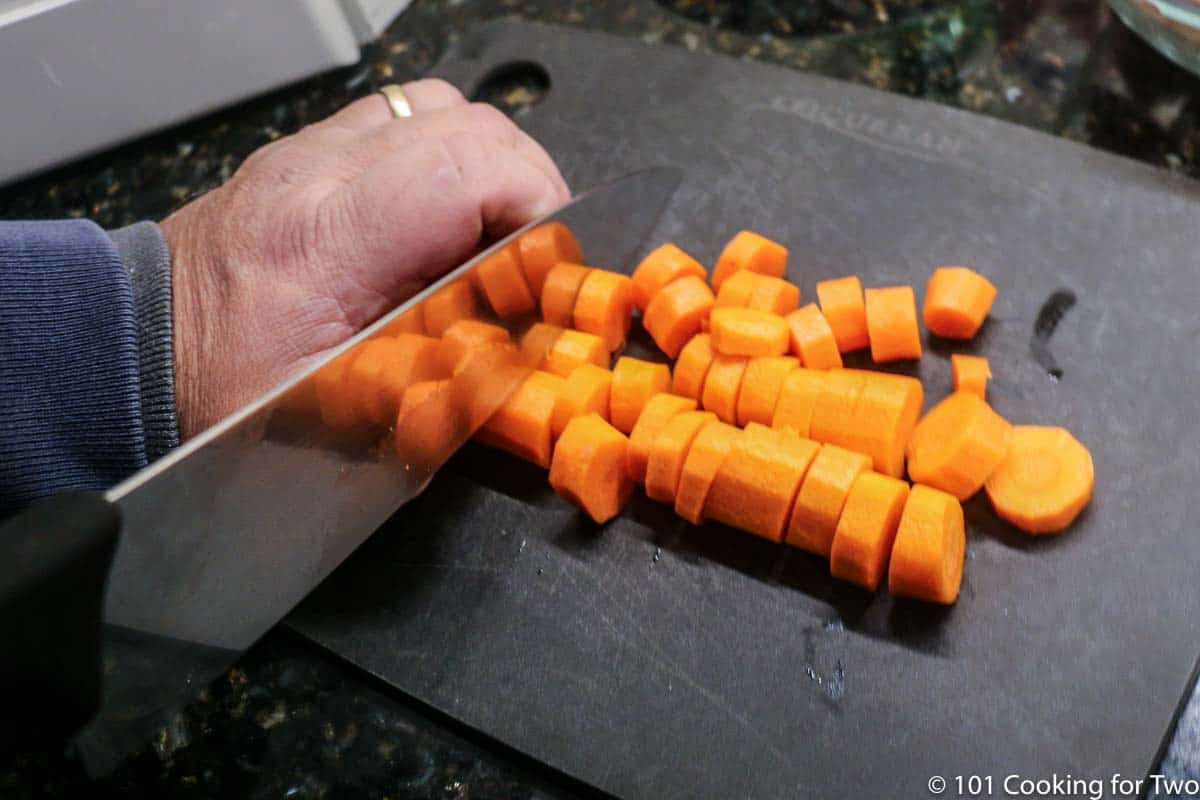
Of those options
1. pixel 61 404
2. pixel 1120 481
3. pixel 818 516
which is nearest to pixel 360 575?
pixel 61 404

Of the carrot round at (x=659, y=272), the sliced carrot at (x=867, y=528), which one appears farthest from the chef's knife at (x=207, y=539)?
the sliced carrot at (x=867, y=528)

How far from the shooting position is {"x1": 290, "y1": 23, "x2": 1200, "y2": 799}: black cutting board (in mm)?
1332

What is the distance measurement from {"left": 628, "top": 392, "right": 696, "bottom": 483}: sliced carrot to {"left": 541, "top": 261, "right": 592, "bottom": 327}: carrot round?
10.0 inches

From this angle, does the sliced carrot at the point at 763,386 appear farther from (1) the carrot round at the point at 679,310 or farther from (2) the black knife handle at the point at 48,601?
(2) the black knife handle at the point at 48,601

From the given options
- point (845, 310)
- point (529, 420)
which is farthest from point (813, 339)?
point (529, 420)

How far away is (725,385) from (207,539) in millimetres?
901

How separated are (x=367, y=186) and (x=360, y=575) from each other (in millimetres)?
694

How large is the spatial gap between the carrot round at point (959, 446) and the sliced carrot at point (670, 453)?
37 centimetres

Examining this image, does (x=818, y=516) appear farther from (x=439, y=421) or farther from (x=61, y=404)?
(x=61, y=404)

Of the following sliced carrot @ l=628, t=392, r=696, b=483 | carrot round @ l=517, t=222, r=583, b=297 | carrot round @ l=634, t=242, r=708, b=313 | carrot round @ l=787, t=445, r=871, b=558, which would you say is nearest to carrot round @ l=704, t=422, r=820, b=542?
carrot round @ l=787, t=445, r=871, b=558

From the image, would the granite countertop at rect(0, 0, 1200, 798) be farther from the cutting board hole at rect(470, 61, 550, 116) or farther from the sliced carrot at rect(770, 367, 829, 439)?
the sliced carrot at rect(770, 367, 829, 439)

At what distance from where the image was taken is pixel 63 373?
1.40 m

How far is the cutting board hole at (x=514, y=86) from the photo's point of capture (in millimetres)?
2299

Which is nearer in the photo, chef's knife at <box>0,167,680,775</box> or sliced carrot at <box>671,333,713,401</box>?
chef's knife at <box>0,167,680,775</box>
